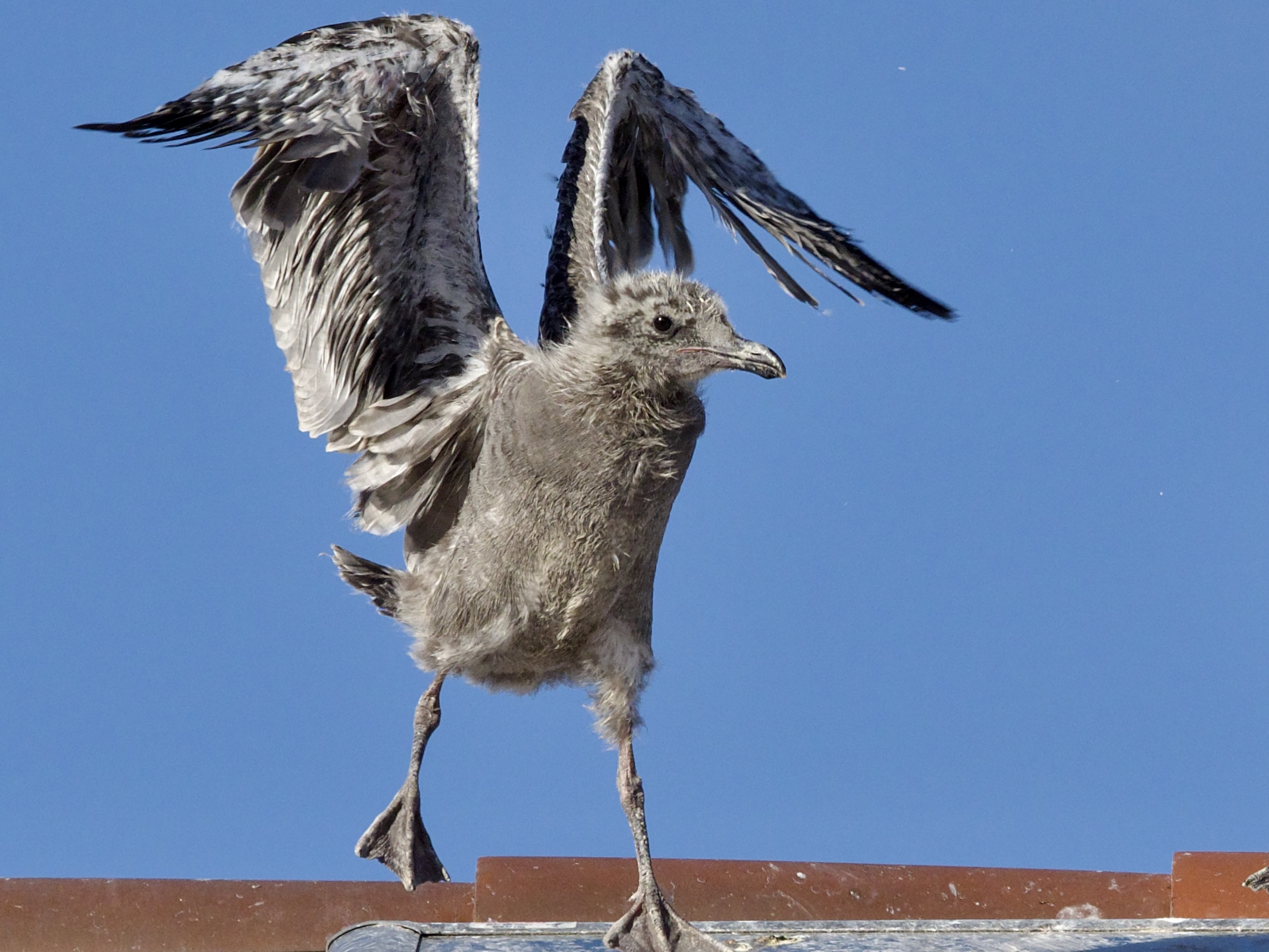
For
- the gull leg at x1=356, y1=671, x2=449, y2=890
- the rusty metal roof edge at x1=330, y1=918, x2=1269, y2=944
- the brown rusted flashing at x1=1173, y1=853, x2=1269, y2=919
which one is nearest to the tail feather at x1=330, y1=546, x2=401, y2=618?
the gull leg at x1=356, y1=671, x2=449, y2=890

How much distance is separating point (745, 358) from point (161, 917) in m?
2.51

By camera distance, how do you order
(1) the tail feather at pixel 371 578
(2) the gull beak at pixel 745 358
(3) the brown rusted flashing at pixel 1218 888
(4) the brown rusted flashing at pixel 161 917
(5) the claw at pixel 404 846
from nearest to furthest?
(2) the gull beak at pixel 745 358
(4) the brown rusted flashing at pixel 161 917
(5) the claw at pixel 404 846
(3) the brown rusted flashing at pixel 1218 888
(1) the tail feather at pixel 371 578

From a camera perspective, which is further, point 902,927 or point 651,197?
point 651,197

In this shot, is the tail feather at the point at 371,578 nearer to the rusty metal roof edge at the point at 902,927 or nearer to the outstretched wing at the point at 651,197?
the outstretched wing at the point at 651,197

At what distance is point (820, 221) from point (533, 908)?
9.00ft

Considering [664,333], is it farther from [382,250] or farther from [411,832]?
[411,832]

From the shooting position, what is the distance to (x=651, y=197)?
6449 millimetres

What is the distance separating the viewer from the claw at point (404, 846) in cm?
479

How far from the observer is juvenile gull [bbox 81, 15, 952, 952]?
4477 millimetres

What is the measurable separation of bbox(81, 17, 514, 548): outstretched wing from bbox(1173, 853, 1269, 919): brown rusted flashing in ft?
9.15

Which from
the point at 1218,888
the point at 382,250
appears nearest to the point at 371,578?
the point at 382,250

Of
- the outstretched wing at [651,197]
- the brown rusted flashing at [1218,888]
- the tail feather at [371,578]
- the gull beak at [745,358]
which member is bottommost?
the brown rusted flashing at [1218,888]

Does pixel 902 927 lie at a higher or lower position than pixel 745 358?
lower

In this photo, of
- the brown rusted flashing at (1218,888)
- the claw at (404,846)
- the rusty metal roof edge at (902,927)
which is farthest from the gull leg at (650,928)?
the brown rusted flashing at (1218,888)
